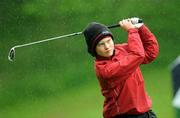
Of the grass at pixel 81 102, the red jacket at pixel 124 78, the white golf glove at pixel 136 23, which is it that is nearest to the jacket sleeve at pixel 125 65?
the red jacket at pixel 124 78

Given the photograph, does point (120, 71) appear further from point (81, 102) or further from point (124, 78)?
point (81, 102)

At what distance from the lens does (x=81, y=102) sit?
634cm

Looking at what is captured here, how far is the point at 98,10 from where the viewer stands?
7305mm

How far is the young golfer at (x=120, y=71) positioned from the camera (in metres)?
2.71

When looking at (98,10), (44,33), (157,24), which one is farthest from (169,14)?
(44,33)

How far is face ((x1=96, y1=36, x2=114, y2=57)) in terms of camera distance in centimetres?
278

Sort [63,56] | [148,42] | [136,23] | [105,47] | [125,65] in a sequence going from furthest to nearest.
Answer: [63,56] < [148,42] < [136,23] < [105,47] < [125,65]

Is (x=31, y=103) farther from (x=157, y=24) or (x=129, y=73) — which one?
(x=129, y=73)

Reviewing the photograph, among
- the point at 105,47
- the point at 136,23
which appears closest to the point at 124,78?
the point at 105,47

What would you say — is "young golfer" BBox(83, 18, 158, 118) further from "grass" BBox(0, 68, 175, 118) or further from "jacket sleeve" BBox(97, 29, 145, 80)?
"grass" BBox(0, 68, 175, 118)

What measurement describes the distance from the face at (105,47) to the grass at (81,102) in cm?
308

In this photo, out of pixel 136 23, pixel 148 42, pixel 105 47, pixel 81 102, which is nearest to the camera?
pixel 105 47

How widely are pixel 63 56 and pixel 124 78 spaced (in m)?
4.31

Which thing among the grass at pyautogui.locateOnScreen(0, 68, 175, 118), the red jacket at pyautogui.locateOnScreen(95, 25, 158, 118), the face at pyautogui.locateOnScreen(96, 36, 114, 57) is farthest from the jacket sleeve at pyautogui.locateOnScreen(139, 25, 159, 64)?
the grass at pyautogui.locateOnScreen(0, 68, 175, 118)
